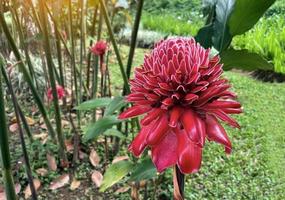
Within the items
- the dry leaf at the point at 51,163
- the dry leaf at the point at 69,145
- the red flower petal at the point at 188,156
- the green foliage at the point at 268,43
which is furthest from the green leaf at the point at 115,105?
the green foliage at the point at 268,43

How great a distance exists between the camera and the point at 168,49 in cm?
74

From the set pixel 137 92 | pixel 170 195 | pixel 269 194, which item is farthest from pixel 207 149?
pixel 137 92

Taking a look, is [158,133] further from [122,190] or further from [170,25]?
[170,25]

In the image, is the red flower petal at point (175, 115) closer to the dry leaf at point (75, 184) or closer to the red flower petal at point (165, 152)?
the red flower petal at point (165, 152)

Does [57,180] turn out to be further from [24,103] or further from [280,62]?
[280,62]

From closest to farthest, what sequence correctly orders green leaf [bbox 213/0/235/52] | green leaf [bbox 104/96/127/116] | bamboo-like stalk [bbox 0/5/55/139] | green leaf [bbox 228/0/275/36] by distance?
green leaf [bbox 228/0/275/36], green leaf [bbox 213/0/235/52], green leaf [bbox 104/96/127/116], bamboo-like stalk [bbox 0/5/55/139]

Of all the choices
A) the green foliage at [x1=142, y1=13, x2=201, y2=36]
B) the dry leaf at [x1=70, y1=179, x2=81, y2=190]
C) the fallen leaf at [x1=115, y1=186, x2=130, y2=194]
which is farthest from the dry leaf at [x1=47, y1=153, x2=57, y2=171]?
the green foliage at [x1=142, y1=13, x2=201, y2=36]

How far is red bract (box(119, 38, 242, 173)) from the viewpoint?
682 millimetres

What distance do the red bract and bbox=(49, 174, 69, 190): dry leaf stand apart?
158 centimetres

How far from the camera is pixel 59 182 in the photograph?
2254 millimetres

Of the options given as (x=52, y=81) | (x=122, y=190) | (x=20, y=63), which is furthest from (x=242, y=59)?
(x=122, y=190)

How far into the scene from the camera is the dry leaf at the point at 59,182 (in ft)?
7.32

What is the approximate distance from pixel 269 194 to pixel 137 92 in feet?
6.24

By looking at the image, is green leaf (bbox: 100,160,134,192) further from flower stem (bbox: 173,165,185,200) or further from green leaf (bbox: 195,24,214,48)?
flower stem (bbox: 173,165,185,200)
